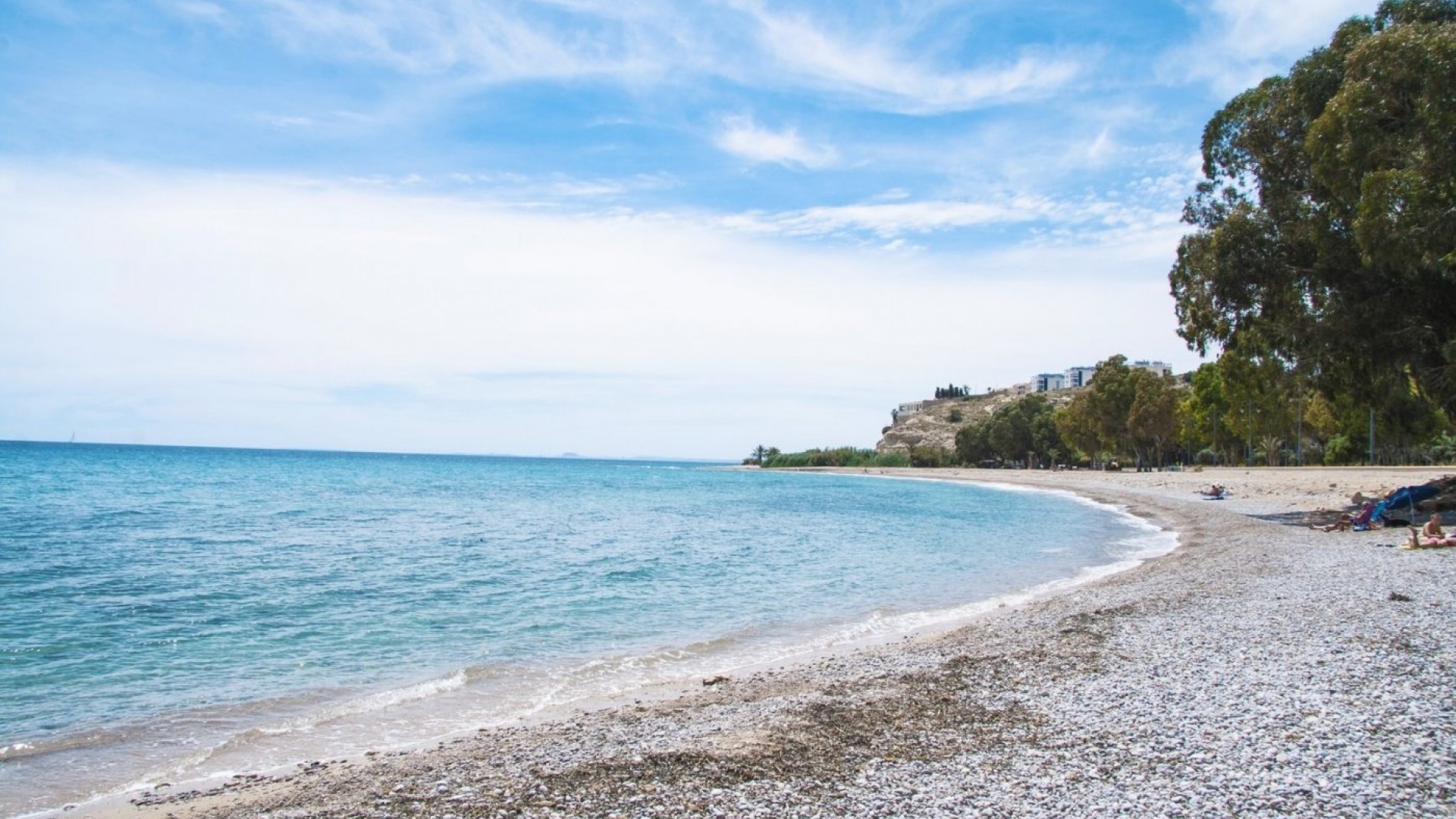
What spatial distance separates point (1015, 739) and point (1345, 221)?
79.3 ft

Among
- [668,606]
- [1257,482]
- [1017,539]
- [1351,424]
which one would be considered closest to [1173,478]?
[1257,482]

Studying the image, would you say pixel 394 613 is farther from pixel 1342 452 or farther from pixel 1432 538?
pixel 1342 452

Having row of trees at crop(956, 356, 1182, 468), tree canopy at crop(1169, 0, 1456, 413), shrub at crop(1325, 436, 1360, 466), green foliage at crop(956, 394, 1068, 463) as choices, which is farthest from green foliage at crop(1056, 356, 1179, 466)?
tree canopy at crop(1169, 0, 1456, 413)

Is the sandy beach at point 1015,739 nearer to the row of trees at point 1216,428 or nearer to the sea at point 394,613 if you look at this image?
the sea at point 394,613

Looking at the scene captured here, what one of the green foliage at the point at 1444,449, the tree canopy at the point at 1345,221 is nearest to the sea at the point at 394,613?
the tree canopy at the point at 1345,221

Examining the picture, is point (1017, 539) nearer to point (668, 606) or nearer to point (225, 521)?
point (668, 606)

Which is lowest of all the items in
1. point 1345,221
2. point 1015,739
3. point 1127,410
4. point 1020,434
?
point 1015,739

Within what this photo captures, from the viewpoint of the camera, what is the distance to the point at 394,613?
1619 centimetres

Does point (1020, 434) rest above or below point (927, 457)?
above

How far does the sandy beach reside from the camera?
19.4 feet

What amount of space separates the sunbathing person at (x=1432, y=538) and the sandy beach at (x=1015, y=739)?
7443 millimetres

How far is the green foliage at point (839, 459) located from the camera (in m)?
159

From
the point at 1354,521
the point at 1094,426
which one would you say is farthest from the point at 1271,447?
the point at 1354,521

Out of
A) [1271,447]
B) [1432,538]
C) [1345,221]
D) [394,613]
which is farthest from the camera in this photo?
[1271,447]
